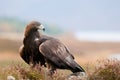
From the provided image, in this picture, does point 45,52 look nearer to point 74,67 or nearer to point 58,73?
point 74,67

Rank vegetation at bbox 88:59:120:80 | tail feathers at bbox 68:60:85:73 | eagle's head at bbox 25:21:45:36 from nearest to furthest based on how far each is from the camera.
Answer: vegetation at bbox 88:59:120:80 < tail feathers at bbox 68:60:85:73 < eagle's head at bbox 25:21:45:36

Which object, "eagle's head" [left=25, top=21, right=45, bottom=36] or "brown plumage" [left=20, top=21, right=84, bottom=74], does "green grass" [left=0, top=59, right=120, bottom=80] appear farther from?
"eagle's head" [left=25, top=21, right=45, bottom=36]

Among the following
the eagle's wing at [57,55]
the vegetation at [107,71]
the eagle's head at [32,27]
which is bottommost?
the vegetation at [107,71]

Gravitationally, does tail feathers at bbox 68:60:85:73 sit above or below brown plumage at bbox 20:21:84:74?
below

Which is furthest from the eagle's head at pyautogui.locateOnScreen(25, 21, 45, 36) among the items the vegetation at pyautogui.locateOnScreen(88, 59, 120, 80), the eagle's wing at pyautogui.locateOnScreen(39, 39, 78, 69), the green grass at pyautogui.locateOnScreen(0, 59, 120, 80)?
the vegetation at pyautogui.locateOnScreen(88, 59, 120, 80)

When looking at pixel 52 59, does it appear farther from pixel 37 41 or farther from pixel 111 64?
pixel 111 64

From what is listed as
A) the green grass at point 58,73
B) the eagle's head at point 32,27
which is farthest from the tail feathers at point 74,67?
the eagle's head at point 32,27

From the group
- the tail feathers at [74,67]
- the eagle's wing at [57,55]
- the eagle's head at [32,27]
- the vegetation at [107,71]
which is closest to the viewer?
the vegetation at [107,71]

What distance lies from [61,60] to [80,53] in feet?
127

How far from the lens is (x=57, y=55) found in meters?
18.4

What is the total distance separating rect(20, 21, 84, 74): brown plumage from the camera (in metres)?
18.3

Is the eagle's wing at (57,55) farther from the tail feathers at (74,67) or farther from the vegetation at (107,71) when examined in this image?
the vegetation at (107,71)

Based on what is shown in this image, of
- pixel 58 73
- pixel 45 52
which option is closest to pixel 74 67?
pixel 45 52

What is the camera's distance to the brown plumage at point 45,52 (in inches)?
721
